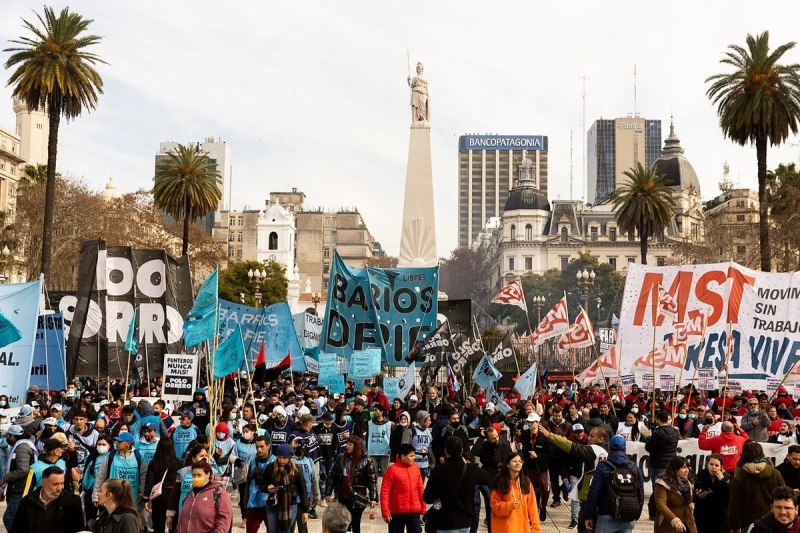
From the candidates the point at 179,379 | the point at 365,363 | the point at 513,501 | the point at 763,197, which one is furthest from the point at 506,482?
the point at 763,197

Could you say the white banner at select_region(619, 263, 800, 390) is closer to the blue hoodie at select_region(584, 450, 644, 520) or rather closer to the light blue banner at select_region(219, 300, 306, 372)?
the light blue banner at select_region(219, 300, 306, 372)

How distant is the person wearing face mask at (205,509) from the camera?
27.4 ft

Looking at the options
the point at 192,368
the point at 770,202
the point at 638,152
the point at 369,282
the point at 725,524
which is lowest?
the point at 725,524

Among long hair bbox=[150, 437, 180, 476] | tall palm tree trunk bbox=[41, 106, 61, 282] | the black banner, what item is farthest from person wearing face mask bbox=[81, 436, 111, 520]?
tall palm tree trunk bbox=[41, 106, 61, 282]

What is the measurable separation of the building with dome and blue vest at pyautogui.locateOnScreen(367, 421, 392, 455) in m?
119

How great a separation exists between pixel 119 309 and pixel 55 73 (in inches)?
707

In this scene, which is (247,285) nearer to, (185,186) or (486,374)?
(185,186)

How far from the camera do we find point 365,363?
22203mm

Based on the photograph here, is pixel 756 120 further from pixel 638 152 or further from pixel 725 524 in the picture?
pixel 638 152

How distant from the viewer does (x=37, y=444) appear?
530 inches

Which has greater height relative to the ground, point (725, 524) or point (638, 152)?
point (638, 152)

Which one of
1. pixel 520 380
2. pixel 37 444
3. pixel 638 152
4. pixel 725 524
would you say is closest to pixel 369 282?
pixel 520 380

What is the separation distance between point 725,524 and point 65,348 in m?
15.5

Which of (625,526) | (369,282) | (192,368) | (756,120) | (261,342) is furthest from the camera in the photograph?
(756,120)
